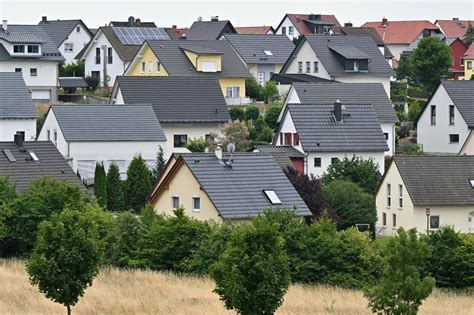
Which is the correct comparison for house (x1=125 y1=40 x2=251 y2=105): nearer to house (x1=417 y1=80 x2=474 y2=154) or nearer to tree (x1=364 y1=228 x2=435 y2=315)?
house (x1=417 y1=80 x2=474 y2=154)

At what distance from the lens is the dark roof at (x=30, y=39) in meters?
83.3

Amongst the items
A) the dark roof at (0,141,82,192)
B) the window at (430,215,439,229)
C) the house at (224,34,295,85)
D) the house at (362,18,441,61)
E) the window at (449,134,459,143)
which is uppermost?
the house at (362,18,441,61)

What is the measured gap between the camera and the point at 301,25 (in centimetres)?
12438

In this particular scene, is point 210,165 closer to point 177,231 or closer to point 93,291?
point 177,231

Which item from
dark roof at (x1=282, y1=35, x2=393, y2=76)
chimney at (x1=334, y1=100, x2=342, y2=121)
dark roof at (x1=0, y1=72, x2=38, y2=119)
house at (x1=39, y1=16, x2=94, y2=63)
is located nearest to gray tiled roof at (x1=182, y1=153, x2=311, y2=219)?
chimney at (x1=334, y1=100, x2=342, y2=121)

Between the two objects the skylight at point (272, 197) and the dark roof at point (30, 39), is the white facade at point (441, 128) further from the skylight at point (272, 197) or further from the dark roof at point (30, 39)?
the skylight at point (272, 197)

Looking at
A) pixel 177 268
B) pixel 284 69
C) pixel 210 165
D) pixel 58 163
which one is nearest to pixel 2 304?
pixel 177 268

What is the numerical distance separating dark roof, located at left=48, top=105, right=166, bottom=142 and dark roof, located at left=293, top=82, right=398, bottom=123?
1018 centimetres

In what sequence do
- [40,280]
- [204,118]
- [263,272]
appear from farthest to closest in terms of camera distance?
[204,118] → [40,280] → [263,272]

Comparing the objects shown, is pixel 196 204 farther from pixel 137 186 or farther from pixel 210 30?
pixel 210 30

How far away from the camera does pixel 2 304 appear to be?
3195cm

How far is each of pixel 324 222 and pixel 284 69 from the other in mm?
47470

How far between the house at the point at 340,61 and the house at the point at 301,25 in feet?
102

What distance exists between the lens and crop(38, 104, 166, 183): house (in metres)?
64.0
